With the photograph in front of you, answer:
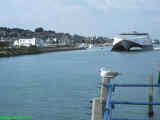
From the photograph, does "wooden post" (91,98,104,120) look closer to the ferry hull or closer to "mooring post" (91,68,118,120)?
"mooring post" (91,68,118,120)

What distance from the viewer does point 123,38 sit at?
250ft

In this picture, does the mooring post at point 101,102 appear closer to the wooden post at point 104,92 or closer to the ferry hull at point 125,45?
the wooden post at point 104,92

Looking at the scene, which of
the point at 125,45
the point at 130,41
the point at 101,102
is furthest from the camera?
the point at 125,45

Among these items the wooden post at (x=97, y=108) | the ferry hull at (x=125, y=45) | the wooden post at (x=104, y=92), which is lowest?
the ferry hull at (x=125, y=45)

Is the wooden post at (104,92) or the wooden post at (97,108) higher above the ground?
the wooden post at (104,92)

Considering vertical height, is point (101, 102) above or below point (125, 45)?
above

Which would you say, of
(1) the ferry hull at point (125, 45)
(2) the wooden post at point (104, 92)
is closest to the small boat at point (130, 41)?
(1) the ferry hull at point (125, 45)

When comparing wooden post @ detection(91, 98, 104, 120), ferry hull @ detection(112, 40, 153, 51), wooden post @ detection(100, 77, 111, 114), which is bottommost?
ferry hull @ detection(112, 40, 153, 51)

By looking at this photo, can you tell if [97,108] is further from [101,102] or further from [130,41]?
[130,41]

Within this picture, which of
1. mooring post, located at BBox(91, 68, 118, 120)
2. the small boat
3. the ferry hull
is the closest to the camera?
mooring post, located at BBox(91, 68, 118, 120)

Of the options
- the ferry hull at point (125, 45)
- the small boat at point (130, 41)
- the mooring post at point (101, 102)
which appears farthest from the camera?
the ferry hull at point (125, 45)

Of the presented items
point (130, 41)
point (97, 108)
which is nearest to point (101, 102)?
point (97, 108)

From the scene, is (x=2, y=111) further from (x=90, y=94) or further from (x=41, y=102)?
(x=90, y=94)

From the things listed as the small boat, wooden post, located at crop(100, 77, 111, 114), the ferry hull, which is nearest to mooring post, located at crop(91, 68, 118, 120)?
wooden post, located at crop(100, 77, 111, 114)
